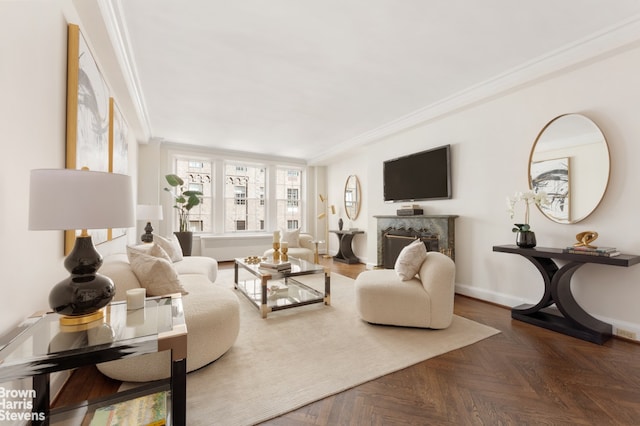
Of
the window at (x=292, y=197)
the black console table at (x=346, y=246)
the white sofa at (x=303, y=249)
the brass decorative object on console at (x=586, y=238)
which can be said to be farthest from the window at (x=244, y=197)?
the brass decorative object on console at (x=586, y=238)

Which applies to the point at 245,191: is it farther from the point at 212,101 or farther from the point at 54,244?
the point at 54,244

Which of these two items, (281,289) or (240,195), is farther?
(240,195)

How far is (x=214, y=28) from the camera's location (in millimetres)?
2383

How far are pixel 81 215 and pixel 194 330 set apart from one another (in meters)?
1.06

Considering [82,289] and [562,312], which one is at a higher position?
[82,289]

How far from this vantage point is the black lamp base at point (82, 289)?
1310mm

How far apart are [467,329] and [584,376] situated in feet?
2.84

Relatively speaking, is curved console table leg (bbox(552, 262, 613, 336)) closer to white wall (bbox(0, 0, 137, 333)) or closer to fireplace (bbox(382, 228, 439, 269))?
fireplace (bbox(382, 228, 439, 269))

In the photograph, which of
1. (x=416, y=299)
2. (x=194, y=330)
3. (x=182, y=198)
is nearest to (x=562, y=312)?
(x=416, y=299)

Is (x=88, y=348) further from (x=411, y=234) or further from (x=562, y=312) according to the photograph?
(x=411, y=234)

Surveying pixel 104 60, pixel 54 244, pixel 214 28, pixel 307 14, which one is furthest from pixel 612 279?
pixel 104 60

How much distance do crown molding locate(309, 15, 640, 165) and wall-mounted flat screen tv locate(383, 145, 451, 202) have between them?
0.51 m

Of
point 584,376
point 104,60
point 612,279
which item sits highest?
point 104,60

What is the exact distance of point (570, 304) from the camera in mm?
2680
